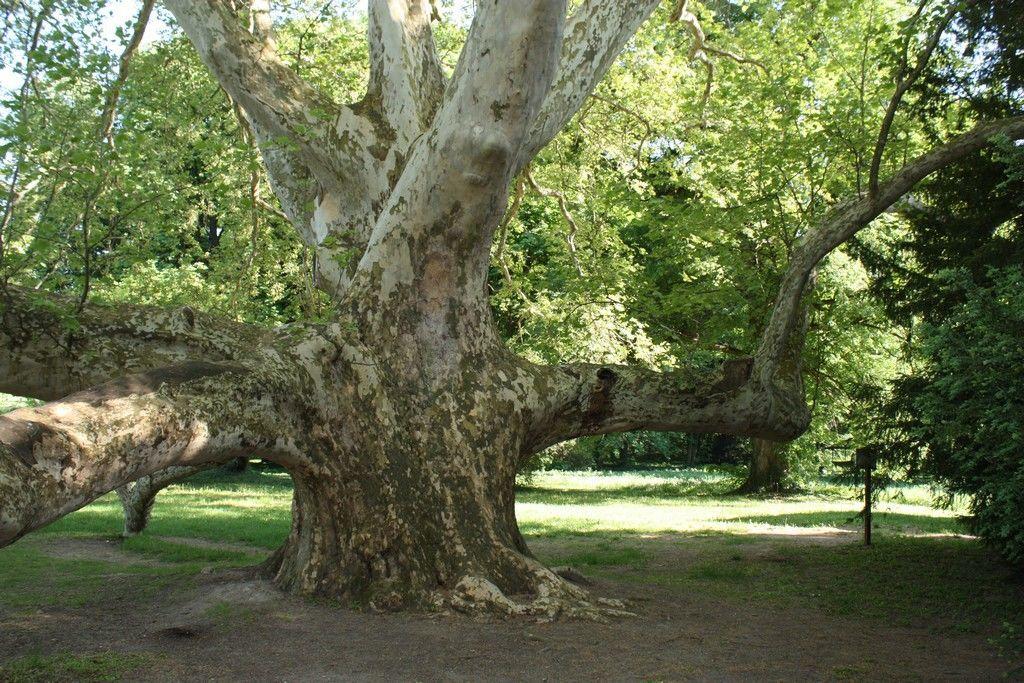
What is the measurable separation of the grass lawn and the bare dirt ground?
0.45m

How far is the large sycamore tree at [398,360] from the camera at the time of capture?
738cm

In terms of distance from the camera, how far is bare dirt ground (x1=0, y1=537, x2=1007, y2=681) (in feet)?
21.7

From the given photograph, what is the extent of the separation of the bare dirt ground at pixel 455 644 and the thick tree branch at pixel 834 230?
10.0 feet

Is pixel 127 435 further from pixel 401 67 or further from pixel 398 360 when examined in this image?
pixel 401 67

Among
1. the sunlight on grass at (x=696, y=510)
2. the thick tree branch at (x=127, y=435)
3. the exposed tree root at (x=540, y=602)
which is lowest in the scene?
the exposed tree root at (x=540, y=602)

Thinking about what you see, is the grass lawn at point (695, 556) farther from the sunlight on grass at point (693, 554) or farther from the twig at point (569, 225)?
the twig at point (569, 225)

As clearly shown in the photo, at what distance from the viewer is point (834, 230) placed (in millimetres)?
10430

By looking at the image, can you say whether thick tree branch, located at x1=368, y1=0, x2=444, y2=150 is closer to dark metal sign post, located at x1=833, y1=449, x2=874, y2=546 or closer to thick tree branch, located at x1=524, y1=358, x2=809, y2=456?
thick tree branch, located at x1=524, y1=358, x2=809, y2=456

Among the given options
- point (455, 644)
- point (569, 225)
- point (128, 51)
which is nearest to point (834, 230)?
point (455, 644)

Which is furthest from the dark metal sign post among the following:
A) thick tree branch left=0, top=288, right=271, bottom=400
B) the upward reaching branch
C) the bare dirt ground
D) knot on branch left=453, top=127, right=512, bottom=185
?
thick tree branch left=0, top=288, right=271, bottom=400

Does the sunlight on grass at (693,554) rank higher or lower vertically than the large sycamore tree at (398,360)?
lower

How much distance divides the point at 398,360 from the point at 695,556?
634 centimetres

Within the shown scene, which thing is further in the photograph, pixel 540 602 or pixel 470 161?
pixel 540 602

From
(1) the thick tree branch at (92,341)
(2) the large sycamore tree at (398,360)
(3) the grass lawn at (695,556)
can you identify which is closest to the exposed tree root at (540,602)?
(2) the large sycamore tree at (398,360)
